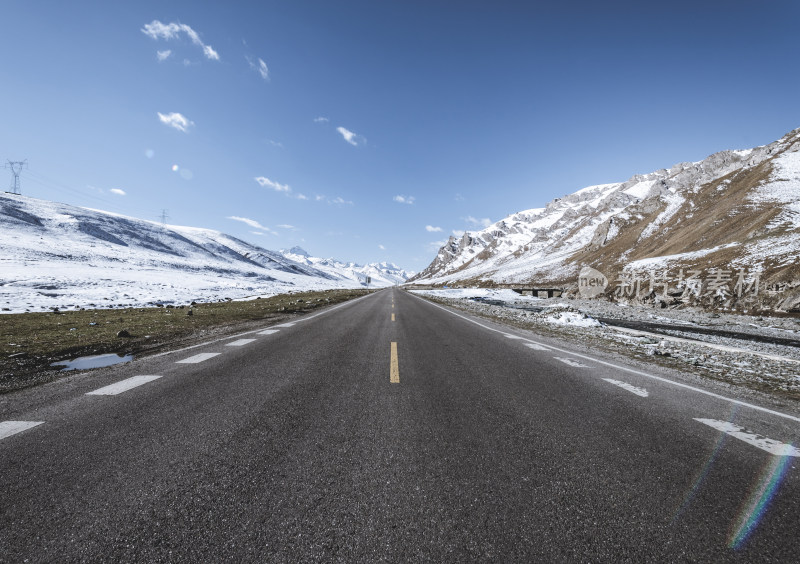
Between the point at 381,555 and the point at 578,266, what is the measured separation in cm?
12341

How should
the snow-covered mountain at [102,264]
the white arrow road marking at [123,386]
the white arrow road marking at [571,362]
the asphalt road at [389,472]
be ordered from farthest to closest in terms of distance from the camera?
the snow-covered mountain at [102,264], the white arrow road marking at [571,362], the white arrow road marking at [123,386], the asphalt road at [389,472]

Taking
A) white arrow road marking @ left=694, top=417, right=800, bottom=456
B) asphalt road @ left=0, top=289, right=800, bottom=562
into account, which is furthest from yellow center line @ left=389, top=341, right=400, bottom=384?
white arrow road marking @ left=694, top=417, right=800, bottom=456

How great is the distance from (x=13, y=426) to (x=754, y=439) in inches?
335

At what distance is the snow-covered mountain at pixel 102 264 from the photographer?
2808 centimetres

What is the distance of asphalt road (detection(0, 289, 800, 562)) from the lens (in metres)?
2.06

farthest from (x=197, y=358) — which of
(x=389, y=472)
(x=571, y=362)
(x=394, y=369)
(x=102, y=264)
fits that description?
(x=102, y=264)

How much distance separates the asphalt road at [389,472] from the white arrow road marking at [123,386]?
45 mm

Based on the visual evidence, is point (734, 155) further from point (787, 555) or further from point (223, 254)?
point (223, 254)

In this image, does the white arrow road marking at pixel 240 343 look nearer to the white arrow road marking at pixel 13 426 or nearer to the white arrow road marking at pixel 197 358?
the white arrow road marking at pixel 197 358

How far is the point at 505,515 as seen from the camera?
7.64 ft

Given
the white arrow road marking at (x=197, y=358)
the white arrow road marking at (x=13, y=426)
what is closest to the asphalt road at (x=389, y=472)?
the white arrow road marking at (x=13, y=426)

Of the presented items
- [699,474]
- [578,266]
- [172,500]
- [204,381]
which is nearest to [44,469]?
[172,500]

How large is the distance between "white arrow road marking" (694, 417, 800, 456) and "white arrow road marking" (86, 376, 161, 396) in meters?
8.24

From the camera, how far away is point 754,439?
12.3ft
